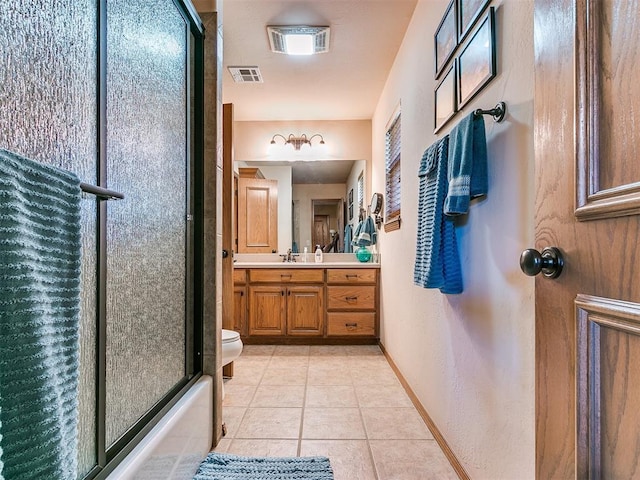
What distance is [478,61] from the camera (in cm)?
125

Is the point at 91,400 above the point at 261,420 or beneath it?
above

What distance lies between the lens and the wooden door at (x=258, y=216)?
366 centimetres

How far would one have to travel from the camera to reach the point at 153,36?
1.16 meters

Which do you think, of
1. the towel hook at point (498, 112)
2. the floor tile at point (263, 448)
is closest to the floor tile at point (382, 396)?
the floor tile at point (263, 448)

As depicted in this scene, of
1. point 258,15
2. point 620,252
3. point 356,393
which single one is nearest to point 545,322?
point 620,252

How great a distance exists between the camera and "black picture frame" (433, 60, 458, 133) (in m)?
1.48

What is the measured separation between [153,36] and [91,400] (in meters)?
Result: 1.11

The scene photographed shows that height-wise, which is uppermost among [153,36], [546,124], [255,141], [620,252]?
[255,141]

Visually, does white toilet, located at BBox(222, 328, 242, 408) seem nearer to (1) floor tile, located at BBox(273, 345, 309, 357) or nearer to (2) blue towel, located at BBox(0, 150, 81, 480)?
(1) floor tile, located at BBox(273, 345, 309, 357)

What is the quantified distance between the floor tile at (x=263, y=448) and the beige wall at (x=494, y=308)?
698mm

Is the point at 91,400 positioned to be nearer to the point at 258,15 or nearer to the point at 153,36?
the point at 153,36

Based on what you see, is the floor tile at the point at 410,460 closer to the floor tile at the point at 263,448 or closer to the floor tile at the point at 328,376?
the floor tile at the point at 263,448

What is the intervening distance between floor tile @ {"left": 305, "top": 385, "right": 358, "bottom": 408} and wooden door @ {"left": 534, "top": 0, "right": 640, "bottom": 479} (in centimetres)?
152

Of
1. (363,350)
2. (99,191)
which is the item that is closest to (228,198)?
(99,191)
